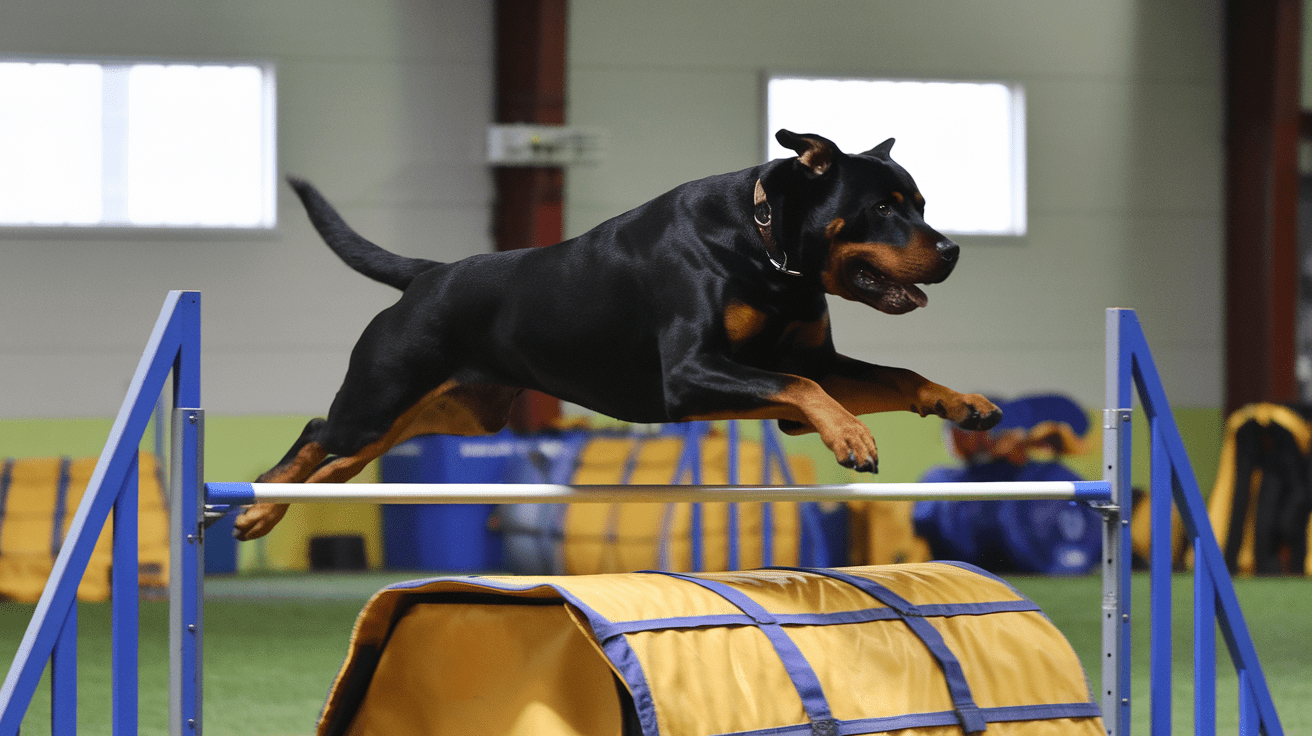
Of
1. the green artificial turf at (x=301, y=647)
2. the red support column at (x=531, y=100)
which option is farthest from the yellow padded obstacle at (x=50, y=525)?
the red support column at (x=531, y=100)

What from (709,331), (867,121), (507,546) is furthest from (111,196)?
(709,331)

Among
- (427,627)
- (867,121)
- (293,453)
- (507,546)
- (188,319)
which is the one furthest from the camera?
(867,121)

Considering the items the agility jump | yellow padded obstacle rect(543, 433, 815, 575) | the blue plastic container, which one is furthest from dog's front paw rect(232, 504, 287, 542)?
the blue plastic container

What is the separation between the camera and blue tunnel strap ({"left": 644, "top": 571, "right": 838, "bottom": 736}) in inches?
83.3

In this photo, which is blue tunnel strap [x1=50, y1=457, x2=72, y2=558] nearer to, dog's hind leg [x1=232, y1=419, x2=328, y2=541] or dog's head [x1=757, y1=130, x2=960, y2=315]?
dog's hind leg [x1=232, y1=419, x2=328, y2=541]

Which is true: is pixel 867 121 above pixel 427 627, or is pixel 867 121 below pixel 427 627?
above

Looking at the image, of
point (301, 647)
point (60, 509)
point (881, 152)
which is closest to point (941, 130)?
point (301, 647)

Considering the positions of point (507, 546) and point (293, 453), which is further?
point (507, 546)

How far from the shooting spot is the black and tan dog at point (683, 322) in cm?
189

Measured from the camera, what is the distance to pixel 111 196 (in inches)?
263

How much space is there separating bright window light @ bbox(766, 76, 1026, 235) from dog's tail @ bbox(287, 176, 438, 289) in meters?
5.09

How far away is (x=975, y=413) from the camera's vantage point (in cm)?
197

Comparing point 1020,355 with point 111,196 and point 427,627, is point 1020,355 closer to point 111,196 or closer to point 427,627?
point 111,196

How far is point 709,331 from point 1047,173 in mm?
6189
